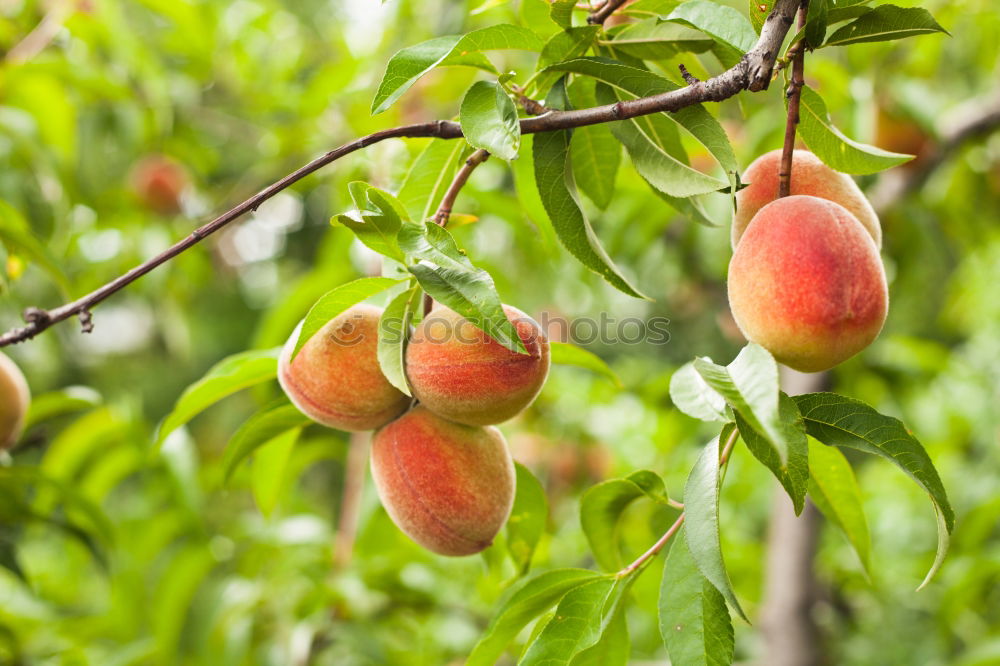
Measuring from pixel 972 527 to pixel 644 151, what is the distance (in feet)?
4.17

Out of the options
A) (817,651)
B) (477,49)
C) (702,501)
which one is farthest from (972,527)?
(477,49)

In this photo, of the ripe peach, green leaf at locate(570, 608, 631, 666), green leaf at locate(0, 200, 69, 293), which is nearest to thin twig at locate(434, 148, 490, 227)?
green leaf at locate(570, 608, 631, 666)

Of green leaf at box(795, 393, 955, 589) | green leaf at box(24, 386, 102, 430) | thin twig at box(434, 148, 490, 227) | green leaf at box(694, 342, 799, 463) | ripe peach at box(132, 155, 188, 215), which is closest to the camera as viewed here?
green leaf at box(694, 342, 799, 463)

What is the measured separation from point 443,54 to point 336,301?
0.66 feet

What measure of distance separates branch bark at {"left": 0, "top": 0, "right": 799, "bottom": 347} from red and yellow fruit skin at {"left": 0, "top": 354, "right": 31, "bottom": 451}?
1.45 ft

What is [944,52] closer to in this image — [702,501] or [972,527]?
[972,527]

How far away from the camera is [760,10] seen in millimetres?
614

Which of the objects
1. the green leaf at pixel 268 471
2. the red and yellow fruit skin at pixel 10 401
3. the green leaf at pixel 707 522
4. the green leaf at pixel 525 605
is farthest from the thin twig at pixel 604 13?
the red and yellow fruit skin at pixel 10 401

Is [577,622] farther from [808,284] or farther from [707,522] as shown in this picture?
[808,284]

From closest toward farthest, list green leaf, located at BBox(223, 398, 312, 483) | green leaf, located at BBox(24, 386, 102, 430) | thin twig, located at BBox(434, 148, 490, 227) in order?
thin twig, located at BBox(434, 148, 490, 227), green leaf, located at BBox(223, 398, 312, 483), green leaf, located at BBox(24, 386, 102, 430)

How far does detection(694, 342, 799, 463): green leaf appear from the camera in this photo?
1.49ft

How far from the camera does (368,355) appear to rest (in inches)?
29.5

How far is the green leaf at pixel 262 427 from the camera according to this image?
0.84 m

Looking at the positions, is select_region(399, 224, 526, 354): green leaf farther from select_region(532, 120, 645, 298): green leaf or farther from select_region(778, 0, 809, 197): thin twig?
select_region(778, 0, 809, 197): thin twig
